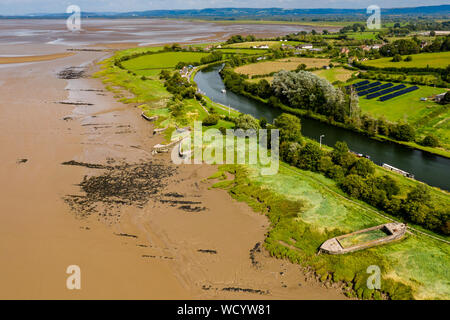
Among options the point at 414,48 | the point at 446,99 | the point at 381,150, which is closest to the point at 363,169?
the point at 381,150

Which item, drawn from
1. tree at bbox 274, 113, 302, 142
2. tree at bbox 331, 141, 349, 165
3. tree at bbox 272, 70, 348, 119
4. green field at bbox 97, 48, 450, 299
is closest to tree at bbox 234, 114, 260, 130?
tree at bbox 274, 113, 302, 142

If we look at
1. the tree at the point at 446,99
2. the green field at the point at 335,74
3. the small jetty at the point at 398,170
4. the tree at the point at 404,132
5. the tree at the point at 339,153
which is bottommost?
the small jetty at the point at 398,170

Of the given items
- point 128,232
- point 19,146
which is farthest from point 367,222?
point 19,146

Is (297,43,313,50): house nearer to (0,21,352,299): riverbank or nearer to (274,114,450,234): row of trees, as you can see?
(274,114,450,234): row of trees

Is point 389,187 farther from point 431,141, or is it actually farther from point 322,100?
point 322,100

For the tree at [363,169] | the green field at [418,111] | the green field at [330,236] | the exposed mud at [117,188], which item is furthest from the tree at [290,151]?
the green field at [418,111]

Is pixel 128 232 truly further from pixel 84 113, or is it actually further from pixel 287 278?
pixel 84 113

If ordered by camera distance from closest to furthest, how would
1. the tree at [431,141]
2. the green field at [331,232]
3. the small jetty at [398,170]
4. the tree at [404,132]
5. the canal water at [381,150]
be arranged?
the green field at [331,232] < the small jetty at [398,170] < the canal water at [381,150] < the tree at [431,141] < the tree at [404,132]

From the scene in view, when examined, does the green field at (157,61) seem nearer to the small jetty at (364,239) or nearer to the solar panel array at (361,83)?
the solar panel array at (361,83)

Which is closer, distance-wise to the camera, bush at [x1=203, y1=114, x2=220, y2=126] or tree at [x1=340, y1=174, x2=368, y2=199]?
tree at [x1=340, y1=174, x2=368, y2=199]
